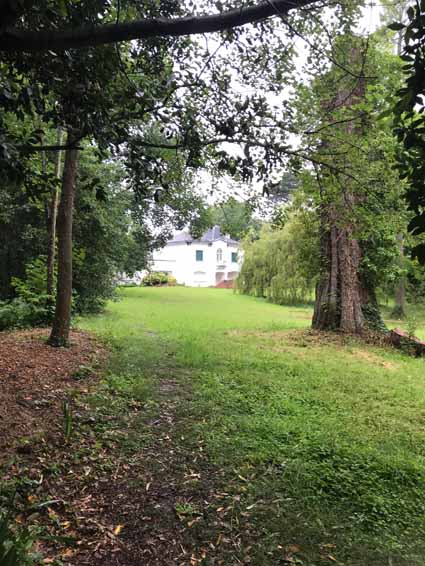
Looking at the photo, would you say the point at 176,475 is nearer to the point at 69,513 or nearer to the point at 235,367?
the point at 69,513

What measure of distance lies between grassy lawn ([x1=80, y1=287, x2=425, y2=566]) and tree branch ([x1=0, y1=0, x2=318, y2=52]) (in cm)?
280

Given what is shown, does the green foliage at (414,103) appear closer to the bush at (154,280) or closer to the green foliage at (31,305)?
the green foliage at (31,305)

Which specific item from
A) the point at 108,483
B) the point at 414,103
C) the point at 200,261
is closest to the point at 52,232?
the point at 108,483

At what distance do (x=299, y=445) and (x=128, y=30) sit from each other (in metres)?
3.24

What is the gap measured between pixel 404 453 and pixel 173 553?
2.19 m

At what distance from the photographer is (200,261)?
1481 inches

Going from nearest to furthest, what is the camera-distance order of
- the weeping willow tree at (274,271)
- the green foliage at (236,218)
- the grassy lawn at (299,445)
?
the grassy lawn at (299,445) < the green foliage at (236,218) < the weeping willow tree at (274,271)

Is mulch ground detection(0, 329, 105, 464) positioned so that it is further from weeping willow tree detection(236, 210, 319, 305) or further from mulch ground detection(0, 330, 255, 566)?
weeping willow tree detection(236, 210, 319, 305)

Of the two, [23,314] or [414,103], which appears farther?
[23,314]

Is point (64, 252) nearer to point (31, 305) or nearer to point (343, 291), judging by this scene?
point (31, 305)

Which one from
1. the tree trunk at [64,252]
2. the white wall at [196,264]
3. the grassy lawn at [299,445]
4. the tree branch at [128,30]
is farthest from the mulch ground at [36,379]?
the white wall at [196,264]

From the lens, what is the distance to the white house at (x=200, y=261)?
123ft

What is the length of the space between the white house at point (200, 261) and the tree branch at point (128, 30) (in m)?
34.7

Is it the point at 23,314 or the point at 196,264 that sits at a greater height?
the point at 196,264
